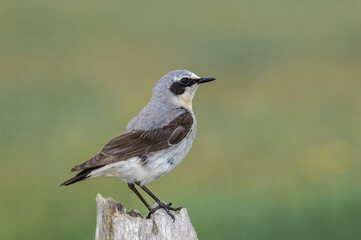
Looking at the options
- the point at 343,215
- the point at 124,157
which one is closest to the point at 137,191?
the point at 124,157

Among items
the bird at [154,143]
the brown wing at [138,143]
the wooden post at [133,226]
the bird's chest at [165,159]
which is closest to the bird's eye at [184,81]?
the bird at [154,143]

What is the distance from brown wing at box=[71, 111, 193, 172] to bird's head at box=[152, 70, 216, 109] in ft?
1.12

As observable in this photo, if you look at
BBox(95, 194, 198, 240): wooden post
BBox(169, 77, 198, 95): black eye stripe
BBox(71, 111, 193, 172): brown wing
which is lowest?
BBox(95, 194, 198, 240): wooden post

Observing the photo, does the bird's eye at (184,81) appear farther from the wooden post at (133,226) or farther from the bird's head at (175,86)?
the wooden post at (133,226)

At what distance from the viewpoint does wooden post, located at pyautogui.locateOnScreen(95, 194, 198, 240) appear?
17.8 feet

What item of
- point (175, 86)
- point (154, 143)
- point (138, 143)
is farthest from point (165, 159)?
point (175, 86)

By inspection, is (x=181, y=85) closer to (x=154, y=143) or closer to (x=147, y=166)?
(x=154, y=143)

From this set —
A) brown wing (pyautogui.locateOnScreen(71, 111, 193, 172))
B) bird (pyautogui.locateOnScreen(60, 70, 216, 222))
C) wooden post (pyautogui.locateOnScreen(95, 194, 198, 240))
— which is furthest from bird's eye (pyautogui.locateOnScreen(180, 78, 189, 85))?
wooden post (pyautogui.locateOnScreen(95, 194, 198, 240))

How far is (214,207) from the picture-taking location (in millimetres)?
8203

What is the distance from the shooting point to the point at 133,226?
5.42 m

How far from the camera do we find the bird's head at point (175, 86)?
22.4 ft

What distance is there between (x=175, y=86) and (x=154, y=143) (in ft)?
2.96

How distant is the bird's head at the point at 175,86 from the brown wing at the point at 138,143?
0.34m

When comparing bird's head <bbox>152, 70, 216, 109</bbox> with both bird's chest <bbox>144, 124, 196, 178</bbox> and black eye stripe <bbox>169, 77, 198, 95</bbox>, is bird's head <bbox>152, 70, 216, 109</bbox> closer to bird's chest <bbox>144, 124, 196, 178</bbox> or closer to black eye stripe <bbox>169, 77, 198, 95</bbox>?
black eye stripe <bbox>169, 77, 198, 95</bbox>
